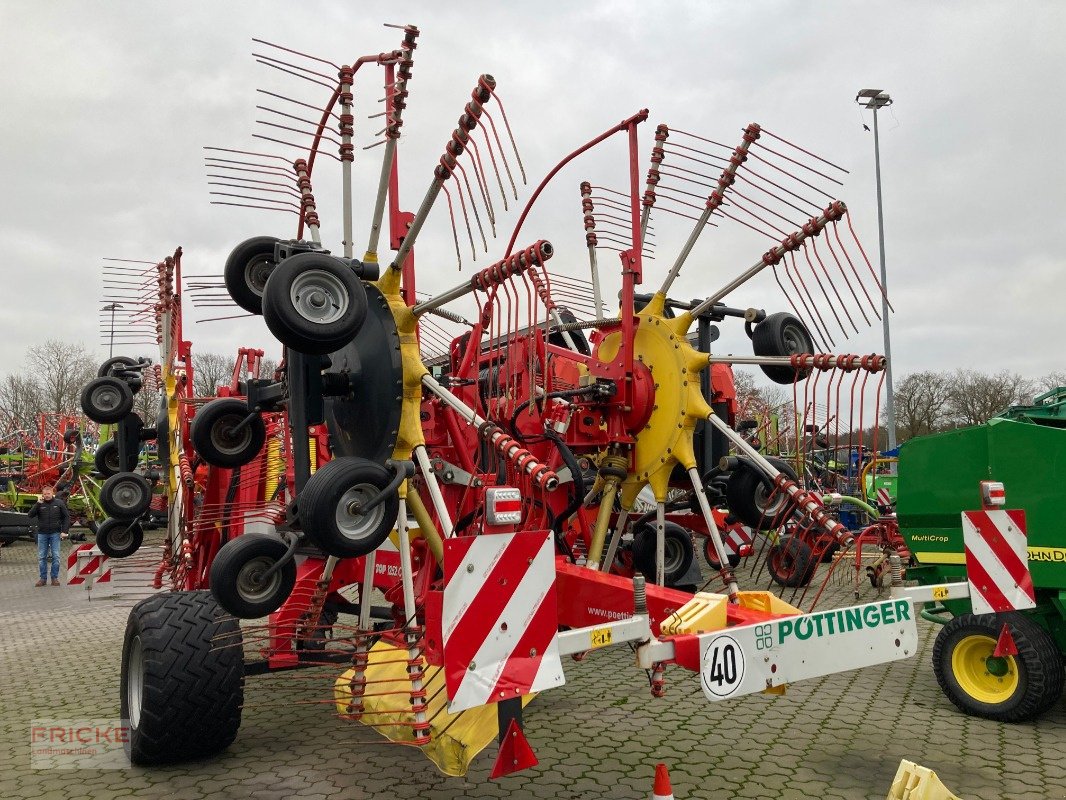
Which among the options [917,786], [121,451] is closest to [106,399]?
[121,451]

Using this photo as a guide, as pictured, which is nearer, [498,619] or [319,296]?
[498,619]

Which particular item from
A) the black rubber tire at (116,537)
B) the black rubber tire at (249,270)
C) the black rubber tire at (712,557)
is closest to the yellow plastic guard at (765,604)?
the black rubber tire at (249,270)

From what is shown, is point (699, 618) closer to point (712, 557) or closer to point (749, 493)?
point (749, 493)

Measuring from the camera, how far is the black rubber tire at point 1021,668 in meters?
4.87

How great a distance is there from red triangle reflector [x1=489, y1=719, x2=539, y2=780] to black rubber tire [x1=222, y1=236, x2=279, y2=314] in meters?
2.62

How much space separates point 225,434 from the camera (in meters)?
5.23

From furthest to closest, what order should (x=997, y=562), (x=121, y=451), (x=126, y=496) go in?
(x=121, y=451), (x=126, y=496), (x=997, y=562)

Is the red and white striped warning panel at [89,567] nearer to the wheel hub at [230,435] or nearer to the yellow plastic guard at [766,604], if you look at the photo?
the wheel hub at [230,435]

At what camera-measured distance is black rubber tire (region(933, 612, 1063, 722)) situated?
4871mm

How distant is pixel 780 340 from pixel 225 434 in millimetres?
3546

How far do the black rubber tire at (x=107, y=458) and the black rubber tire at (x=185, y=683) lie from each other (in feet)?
11.0

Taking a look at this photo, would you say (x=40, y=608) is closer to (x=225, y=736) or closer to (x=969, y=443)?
(x=225, y=736)

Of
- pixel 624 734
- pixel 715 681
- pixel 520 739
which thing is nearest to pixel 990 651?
pixel 624 734

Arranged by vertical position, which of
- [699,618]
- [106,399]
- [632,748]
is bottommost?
[632,748]
